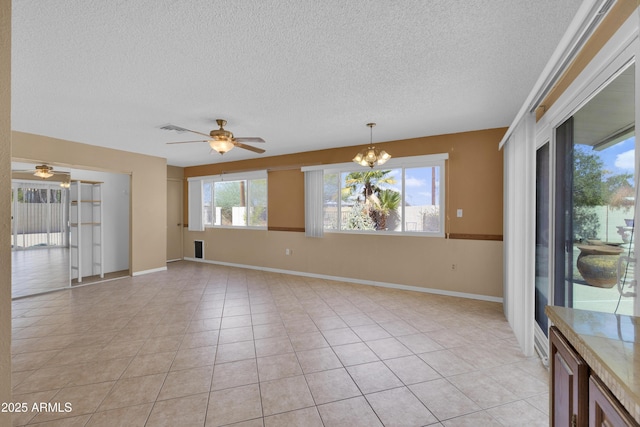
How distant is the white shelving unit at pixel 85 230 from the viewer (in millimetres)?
5293

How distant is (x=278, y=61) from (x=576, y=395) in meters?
2.63

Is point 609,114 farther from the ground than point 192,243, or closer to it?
farther from the ground

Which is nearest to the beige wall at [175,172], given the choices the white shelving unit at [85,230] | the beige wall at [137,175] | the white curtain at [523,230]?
the beige wall at [137,175]

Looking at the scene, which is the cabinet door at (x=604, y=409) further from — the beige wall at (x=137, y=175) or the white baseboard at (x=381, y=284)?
the beige wall at (x=137, y=175)

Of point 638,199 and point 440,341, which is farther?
point 440,341

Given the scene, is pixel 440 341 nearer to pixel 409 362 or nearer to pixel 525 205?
pixel 409 362

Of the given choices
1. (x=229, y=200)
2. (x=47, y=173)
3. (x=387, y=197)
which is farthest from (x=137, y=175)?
(x=387, y=197)

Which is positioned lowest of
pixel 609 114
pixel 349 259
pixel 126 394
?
pixel 126 394

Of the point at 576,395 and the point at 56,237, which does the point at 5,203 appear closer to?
the point at 576,395

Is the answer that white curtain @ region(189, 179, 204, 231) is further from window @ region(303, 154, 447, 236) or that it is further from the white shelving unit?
window @ region(303, 154, 447, 236)

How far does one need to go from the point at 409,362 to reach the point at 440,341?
60 cm

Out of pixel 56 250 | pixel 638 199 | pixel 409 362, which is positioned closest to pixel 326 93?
pixel 638 199

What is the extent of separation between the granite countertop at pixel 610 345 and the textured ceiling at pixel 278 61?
1785 mm

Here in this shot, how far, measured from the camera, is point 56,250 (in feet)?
25.3
